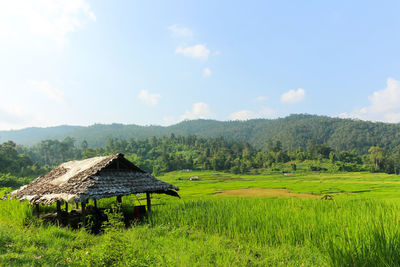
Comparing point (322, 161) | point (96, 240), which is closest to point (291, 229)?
point (96, 240)

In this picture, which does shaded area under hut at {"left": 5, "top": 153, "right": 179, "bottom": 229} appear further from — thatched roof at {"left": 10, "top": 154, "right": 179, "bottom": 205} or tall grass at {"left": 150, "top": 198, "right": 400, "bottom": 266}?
tall grass at {"left": 150, "top": 198, "right": 400, "bottom": 266}

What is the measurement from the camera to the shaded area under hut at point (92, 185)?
8.96 m

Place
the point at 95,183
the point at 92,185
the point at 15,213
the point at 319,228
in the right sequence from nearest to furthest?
the point at 319,228, the point at 92,185, the point at 95,183, the point at 15,213

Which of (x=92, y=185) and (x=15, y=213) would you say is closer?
(x=92, y=185)

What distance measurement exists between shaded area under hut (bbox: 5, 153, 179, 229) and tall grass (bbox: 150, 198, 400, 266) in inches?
65.7

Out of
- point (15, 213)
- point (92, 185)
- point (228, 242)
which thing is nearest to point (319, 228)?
point (228, 242)

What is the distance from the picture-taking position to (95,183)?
30.5 ft

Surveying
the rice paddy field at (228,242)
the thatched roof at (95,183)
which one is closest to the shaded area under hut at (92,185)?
the thatched roof at (95,183)

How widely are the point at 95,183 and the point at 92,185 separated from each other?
8.4 inches

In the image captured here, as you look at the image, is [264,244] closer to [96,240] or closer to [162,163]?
[96,240]

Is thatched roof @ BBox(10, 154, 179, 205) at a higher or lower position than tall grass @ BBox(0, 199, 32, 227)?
higher

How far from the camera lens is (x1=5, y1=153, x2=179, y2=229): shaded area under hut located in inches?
353

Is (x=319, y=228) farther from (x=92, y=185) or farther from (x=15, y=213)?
(x=15, y=213)

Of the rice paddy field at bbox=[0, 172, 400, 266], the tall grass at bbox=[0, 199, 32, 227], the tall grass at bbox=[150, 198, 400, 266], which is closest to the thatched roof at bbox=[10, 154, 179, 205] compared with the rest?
the tall grass at bbox=[0, 199, 32, 227]
